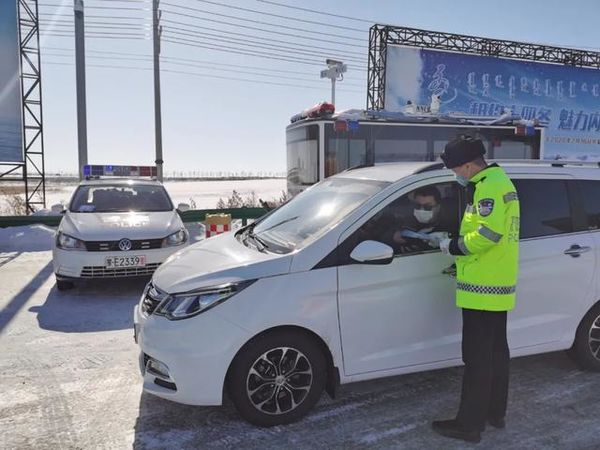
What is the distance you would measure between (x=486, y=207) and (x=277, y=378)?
164cm

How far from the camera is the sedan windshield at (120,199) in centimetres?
780

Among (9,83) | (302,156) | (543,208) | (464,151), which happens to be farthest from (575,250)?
(9,83)

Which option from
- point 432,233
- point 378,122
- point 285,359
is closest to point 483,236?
point 432,233

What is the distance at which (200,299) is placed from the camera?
3.25m

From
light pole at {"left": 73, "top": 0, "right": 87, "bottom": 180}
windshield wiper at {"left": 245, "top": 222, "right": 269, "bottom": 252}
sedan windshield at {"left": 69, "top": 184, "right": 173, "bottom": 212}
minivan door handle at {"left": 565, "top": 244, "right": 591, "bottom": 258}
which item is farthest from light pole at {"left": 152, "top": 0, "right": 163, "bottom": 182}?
minivan door handle at {"left": 565, "top": 244, "right": 591, "bottom": 258}

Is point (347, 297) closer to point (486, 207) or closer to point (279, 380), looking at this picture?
point (279, 380)

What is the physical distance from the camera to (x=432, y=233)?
12.1ft

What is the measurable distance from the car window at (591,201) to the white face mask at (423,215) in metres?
1.42

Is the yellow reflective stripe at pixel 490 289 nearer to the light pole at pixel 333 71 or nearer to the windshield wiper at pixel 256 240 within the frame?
the windshield wiper at pixel 256 240

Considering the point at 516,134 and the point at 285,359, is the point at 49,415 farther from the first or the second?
the point at 516,134

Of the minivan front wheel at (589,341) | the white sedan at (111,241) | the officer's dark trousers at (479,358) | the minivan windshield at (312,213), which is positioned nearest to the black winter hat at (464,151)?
the minivan windshield at (312,213)

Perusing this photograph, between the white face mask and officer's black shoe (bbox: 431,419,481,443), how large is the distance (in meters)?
1.32

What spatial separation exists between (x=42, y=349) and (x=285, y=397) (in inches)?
104

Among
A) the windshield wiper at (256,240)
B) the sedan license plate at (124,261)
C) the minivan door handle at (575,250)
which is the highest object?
the windshield wiper at (256,240)
